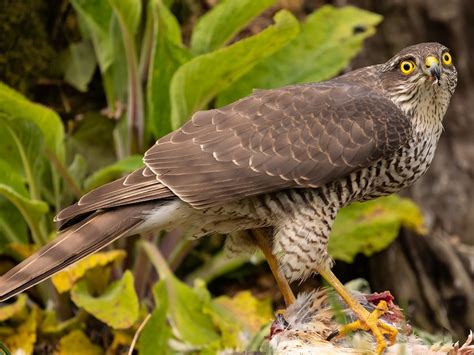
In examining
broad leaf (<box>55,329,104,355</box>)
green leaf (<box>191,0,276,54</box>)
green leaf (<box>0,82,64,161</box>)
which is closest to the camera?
green leaf (<box>0,82,64,161</box>)

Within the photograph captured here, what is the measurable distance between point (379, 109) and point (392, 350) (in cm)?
100

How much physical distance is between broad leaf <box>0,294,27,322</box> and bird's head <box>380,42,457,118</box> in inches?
92.1

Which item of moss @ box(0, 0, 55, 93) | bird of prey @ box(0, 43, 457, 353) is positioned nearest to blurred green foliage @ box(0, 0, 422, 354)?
moss @ box(0, 0, 55, 93)

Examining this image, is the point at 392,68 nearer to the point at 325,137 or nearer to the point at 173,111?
the point at 325,137

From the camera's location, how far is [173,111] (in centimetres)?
520

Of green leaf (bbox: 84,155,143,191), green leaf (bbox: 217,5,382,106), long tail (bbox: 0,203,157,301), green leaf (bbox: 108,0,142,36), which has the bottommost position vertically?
green leaf (bbox: 217,5,382,106)

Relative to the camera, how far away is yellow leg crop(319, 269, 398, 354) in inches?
137

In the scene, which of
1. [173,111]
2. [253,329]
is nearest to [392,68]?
[173,111]

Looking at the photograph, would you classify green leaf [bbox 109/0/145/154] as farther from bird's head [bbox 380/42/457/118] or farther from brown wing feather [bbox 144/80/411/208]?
bird's head [bbox 380/42/457/118]

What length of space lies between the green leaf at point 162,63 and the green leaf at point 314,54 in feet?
1.09

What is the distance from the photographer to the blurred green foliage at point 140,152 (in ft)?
16.3

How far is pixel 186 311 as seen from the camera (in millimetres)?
5145

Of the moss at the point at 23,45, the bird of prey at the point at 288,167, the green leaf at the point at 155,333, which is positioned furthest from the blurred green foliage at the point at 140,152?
the bird of prey at the point at 288,167

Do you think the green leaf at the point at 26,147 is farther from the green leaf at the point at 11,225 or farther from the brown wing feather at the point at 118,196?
the brown wing feather at the point at 118,196
